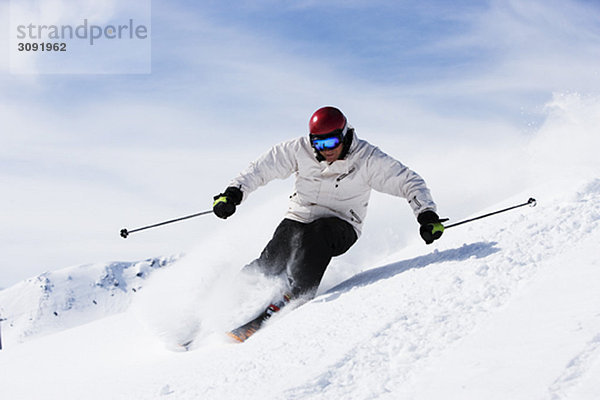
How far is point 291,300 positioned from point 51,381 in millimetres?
2204

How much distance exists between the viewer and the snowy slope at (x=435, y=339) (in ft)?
8.66

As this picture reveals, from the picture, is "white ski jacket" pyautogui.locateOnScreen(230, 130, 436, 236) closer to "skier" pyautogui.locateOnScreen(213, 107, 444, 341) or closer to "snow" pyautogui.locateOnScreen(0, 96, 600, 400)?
"skier" pyautogui.locateOnScreen(213, 107, 444, 341)

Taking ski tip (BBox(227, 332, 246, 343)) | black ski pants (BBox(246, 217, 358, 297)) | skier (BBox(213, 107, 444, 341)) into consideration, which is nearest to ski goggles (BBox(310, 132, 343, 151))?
skier (BBox(213, 107, 444, 341))

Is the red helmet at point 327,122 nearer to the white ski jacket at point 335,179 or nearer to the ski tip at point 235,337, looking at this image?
the white ski jacket at point 335,179

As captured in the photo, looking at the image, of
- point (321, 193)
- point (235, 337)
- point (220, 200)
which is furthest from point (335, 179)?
point (235, 337)

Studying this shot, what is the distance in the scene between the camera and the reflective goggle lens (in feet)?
15.6

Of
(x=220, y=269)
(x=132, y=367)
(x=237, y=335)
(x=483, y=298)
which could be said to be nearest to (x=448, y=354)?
(x=483, y=298)

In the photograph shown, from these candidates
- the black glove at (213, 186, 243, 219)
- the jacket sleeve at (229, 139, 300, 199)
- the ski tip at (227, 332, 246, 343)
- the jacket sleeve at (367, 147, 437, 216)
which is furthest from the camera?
the jacket sleeve at (229, 139, 300, 199)

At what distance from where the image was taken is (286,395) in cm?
285

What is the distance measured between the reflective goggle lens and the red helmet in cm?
6

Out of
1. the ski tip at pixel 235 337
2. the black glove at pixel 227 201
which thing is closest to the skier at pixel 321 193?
the black glove at pixel 227 201

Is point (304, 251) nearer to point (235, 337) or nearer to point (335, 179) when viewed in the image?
point (335, 179)

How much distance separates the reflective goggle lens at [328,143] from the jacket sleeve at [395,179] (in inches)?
16.7

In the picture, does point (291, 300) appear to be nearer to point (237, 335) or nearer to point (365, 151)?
point (237, 335)
